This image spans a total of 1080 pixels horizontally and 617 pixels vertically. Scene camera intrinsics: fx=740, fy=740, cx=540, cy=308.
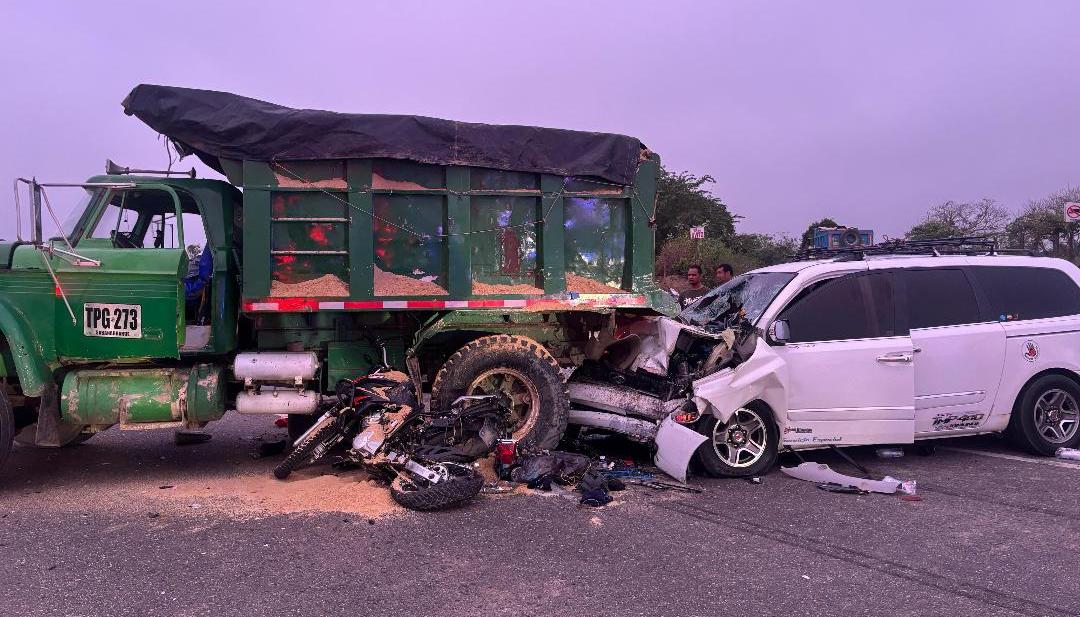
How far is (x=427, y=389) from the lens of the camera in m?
6.86

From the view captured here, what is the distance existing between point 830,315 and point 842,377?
0.52m

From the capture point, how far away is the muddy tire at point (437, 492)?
16.4 feet

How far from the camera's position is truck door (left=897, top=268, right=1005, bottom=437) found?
20.5 feet

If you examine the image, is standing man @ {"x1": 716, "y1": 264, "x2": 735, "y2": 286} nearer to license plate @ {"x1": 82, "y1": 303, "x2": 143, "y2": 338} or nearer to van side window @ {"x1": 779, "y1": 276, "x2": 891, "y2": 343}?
van side window @ {"x1": 779, "y1": 276, "x2": 891, "y2": 343}

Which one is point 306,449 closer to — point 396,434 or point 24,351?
point 396,434

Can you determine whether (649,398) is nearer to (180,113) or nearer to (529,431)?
(529,431)

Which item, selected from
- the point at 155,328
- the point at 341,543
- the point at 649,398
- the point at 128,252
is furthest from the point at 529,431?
the point at 128,252

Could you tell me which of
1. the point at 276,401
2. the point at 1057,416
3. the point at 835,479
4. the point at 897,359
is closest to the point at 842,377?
the point at 897,359

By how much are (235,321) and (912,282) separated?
19.1ft

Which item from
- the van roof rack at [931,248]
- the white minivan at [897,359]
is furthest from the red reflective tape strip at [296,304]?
the van roof rack at [931,248]

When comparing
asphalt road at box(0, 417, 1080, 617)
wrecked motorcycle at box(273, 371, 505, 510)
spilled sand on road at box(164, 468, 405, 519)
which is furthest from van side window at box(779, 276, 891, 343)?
spilled sand on road at box(164, 468, 405, 519)

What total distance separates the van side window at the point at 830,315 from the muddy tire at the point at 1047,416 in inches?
66.3

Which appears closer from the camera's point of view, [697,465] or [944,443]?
[697,465]

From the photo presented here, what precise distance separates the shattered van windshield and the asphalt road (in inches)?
57.0
